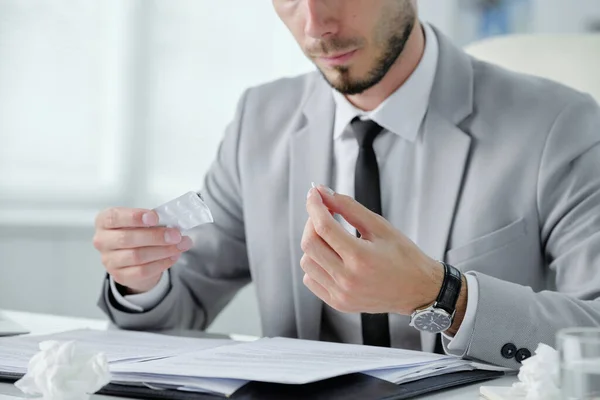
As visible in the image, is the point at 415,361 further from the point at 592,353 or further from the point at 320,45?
the point at 320,45

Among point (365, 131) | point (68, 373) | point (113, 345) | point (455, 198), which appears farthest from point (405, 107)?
point (68, 373)

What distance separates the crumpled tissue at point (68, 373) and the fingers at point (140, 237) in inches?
15.5

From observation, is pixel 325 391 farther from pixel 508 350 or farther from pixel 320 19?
pixel 320 19

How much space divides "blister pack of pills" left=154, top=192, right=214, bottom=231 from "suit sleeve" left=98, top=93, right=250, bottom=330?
317 mm

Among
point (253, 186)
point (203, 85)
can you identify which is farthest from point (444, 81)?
point (203, 85)

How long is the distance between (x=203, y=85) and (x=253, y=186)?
1.47 metres

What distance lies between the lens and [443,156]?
1382mm

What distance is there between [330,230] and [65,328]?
24.8 inches

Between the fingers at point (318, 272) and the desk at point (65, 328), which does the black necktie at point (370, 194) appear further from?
the fingers at point (318, 272)

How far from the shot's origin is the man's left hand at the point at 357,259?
93 centimetres

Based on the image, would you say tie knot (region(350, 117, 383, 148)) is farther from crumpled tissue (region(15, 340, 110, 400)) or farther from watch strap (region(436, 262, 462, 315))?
crumpled tissue (region(15, 340, 110, 400))

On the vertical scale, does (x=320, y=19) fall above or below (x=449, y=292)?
above

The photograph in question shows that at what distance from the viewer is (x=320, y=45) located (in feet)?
4.42

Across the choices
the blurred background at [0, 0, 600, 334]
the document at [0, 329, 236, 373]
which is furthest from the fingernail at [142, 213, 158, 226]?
the blurred background at [0, 0, 600, 334]
